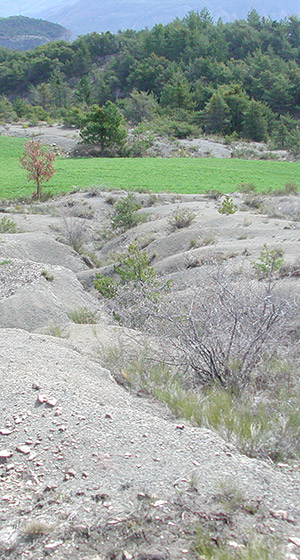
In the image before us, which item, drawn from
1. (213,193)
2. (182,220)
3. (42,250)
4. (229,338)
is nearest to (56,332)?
(229,338)

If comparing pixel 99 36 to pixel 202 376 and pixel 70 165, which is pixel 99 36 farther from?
pixel 202 376

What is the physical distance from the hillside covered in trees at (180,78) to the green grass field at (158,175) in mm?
15315

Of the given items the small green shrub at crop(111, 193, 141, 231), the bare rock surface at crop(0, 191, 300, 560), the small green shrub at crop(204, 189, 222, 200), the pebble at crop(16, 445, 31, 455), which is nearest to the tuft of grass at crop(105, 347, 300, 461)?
the bare rock surface at crop(0, 191, 300, 560)

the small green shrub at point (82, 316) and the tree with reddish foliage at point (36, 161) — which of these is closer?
the small green shrub at point (82, 316)

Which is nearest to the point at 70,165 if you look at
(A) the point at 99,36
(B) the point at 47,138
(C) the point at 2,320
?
(B) the point at 47,138

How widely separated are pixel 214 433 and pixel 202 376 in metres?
1.51

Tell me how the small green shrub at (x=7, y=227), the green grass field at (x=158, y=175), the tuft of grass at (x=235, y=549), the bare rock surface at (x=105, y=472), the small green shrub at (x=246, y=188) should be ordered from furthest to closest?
the green grass field at (x=158, y=175), the small green shrub at (x=246, y=188), the small green shrub at (x=7, y=227), the bare rock surface at (x=105, y=472), the tuft of grass at (x=235, y=549)

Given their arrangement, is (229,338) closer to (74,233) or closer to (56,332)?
(56,332)

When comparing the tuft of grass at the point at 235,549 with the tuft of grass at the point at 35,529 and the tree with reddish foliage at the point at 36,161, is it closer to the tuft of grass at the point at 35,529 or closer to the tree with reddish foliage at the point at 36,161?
the tuft of grass at the point at 35,529

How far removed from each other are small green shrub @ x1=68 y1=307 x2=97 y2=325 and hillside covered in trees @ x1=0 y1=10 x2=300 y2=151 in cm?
4447

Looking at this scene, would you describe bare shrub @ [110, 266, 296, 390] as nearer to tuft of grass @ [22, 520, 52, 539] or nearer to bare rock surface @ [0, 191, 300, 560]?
bare rock surface @ [0, 191, 300, 560]

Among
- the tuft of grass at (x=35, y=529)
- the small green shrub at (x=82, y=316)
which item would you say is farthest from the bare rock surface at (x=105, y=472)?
the small green shrub at (x=82, y=316)

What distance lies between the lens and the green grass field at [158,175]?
99.1ft

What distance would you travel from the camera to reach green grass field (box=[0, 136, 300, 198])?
30219 mm
